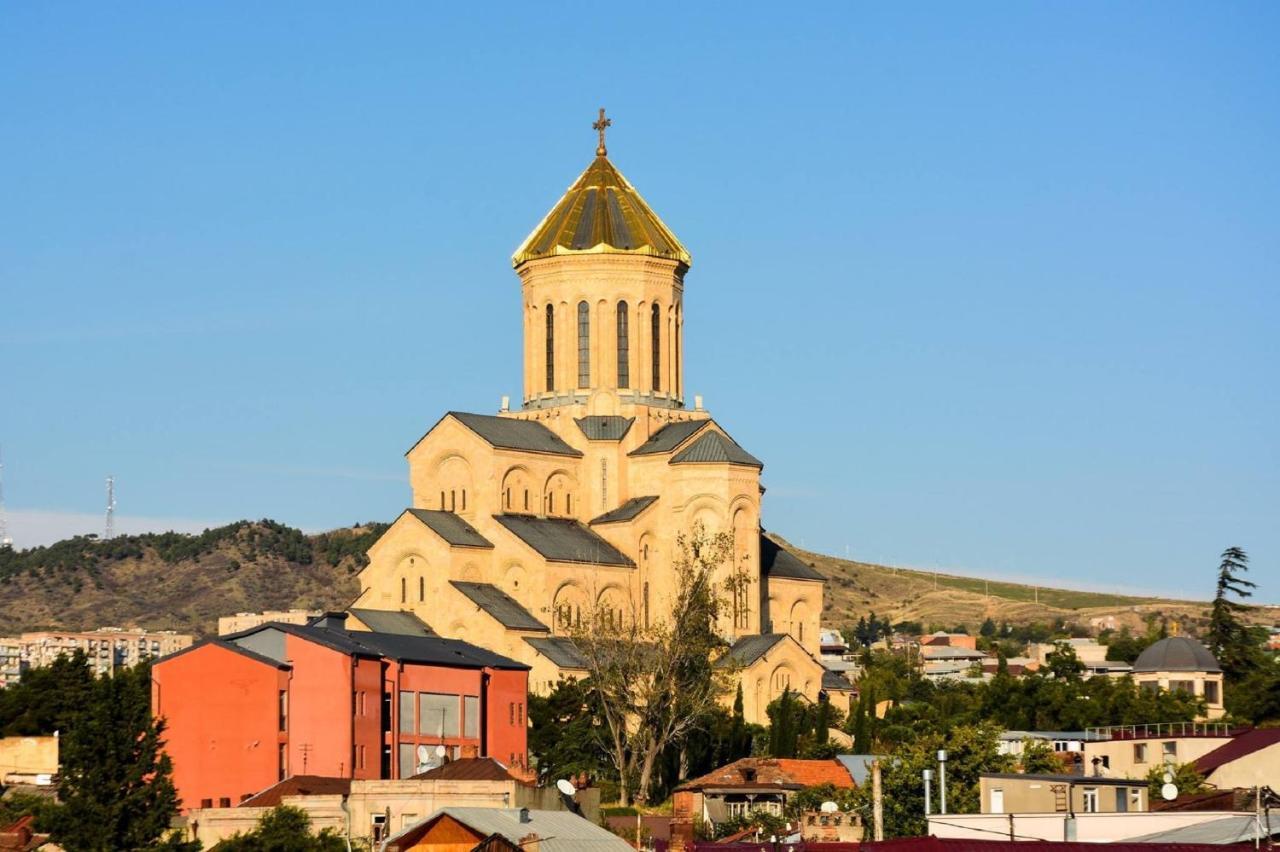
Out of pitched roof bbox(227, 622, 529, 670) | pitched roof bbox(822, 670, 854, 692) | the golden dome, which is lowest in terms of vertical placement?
pitched roof bbox(822, 670, 854, 692)

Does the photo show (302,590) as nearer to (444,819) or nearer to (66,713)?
(66,713)

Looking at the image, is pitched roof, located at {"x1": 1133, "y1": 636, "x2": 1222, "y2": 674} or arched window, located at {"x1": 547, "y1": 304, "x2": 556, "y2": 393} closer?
arched window, located at {"x1": 547, "y1": 304, "x2": 556, "y2": 393}

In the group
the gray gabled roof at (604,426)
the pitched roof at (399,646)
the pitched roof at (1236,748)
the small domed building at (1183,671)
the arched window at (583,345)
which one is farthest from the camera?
the small domed building at (1183,671)

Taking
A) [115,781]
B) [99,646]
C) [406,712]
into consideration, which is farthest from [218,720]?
[99,646]

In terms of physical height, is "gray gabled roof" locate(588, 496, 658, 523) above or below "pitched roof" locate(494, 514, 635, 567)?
above

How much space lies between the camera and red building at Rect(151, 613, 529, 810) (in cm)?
5841

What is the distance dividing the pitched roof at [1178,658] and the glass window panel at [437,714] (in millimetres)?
31341

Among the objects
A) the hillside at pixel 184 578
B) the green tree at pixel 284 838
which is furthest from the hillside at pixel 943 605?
the green tree at pixel 284 838

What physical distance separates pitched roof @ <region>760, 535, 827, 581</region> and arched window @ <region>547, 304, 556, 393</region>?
8.51 m

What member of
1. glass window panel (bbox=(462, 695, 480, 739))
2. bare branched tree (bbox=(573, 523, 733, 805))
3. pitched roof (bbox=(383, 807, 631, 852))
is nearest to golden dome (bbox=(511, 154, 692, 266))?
bare branched tree (bbox=(573, 523, 733, 805))

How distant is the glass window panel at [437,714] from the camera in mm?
62281

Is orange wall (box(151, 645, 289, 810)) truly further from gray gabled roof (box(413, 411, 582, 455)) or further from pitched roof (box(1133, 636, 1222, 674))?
pitched roof (box(1133, 636, 1222, 674))

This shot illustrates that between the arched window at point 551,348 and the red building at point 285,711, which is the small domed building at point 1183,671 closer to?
the arched window at point 551,348

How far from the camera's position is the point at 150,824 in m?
48.4
